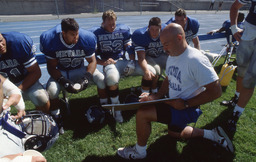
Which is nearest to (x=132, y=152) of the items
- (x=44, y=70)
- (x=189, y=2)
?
(x=44, y=70)

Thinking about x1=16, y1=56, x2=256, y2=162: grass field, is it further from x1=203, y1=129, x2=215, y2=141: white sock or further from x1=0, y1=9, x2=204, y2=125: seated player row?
x1=0, y1=9, x2=204, y2=125: seated player row

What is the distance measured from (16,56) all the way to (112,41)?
5.41ft

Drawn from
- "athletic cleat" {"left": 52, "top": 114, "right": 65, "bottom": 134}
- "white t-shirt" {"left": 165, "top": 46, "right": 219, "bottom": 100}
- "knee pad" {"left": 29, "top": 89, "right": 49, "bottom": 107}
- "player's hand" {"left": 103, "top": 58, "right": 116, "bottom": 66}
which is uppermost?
"white t-shirt" {"left": 165, "top": 46, "right": 219, "bottom": 100}

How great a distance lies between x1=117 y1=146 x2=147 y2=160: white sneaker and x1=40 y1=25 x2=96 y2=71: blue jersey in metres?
1.61

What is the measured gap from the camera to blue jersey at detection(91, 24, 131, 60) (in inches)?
135

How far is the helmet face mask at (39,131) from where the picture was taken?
191cm

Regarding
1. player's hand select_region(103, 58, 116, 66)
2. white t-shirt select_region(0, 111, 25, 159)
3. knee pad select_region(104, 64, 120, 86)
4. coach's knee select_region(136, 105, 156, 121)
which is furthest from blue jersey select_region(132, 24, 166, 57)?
white t-shirt select_region(0, 111, 25, 159)

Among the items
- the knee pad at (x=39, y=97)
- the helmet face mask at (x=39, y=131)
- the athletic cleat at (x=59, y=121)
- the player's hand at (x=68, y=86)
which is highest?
the player's hand at (x=68, y=86)

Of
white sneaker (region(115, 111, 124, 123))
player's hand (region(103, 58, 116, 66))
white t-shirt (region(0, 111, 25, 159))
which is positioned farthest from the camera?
player's hand (region(103, 58, 116, 66))

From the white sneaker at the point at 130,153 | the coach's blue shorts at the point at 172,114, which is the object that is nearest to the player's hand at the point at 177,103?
the coach's blue shorts at the point at 172,114

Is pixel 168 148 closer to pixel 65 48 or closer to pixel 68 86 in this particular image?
pixel 68 86

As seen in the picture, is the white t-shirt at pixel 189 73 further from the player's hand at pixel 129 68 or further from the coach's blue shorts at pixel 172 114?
the player's hand at pixel 129 68

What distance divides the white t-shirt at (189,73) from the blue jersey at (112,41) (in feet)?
5.59

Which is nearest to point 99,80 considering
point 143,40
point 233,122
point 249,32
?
point 143,40
